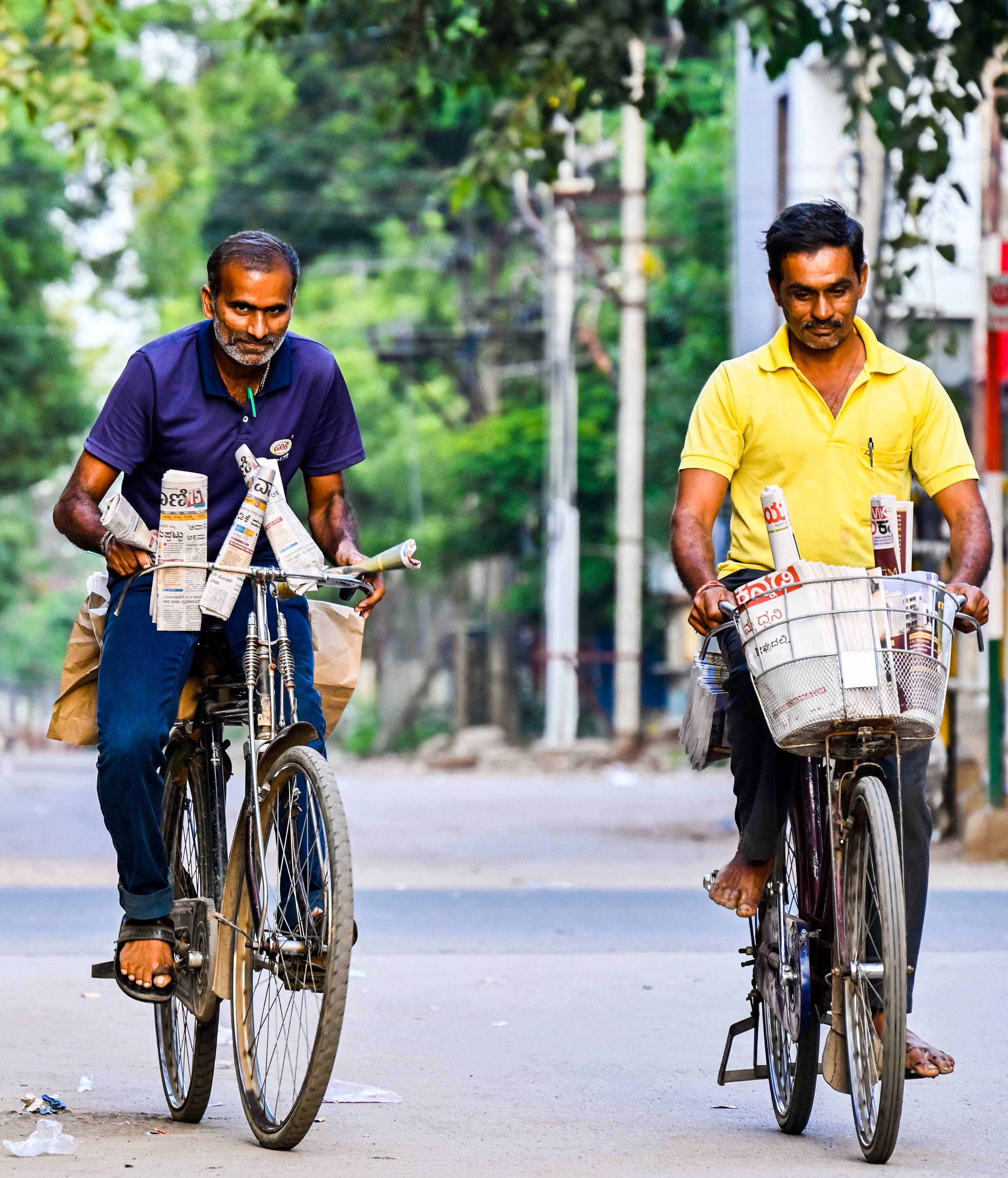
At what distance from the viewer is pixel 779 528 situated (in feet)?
14.5

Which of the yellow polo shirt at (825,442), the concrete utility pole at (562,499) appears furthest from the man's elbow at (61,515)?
the concrete utility pole at (562,499)

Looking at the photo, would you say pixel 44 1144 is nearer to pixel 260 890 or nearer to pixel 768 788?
pixel 260 890

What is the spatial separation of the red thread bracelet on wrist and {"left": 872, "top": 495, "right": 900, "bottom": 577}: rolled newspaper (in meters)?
0.34

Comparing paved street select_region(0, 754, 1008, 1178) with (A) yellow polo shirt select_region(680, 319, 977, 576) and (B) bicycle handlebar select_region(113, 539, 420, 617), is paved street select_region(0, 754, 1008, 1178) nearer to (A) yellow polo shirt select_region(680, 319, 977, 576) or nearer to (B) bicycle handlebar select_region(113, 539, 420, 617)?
(B) bicycle handlebar select_region(113, 539, 420, 617)

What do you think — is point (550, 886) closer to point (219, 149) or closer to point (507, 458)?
point (507, 458)

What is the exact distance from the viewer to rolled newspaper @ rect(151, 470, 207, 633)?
4652 mm

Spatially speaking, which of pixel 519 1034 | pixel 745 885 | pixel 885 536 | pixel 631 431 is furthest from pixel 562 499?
pixel 885 536

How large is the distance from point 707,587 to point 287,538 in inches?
36.4

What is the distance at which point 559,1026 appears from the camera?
636cm

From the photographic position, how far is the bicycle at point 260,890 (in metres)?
4.25

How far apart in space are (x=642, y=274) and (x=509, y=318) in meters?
8.12

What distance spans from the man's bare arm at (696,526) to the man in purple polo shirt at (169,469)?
676 mm

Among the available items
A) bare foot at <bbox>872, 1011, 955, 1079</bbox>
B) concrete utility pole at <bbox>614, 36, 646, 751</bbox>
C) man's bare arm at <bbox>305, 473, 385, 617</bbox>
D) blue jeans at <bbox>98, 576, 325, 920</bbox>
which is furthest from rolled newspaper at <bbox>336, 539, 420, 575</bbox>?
concrete utility pole at <bbox>614, 36, 646, 751</bbox>

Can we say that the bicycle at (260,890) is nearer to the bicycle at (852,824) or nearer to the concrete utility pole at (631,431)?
the bicycle at (852,824)
